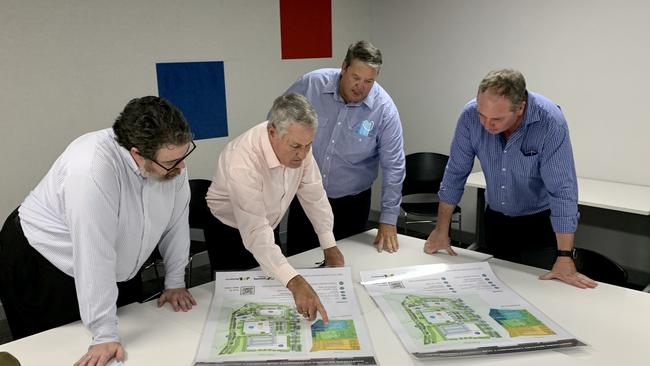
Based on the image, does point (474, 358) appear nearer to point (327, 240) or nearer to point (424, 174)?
point (327, 240)

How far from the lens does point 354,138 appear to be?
269cm

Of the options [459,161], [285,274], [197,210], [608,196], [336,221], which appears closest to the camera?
[285,274]

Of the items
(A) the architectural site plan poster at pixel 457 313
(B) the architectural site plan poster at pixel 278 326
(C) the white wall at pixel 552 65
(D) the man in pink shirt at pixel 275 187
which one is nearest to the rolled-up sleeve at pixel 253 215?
(D) the man in pink shirt at pixel 275 187

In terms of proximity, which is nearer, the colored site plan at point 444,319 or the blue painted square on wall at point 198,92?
the colored site plan at point 444,319

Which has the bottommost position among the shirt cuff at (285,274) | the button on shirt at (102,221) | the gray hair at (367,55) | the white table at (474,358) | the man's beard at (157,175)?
the white table at (474,358)

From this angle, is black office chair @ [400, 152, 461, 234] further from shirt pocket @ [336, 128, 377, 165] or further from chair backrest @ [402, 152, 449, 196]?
shirt pocket @ [336, 128, 377, 165]

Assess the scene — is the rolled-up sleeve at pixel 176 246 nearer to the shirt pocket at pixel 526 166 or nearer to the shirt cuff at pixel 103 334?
the shirt cuff at pixel 103 334

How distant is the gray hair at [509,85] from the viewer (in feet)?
6.28

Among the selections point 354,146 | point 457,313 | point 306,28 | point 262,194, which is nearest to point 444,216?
point 354,146

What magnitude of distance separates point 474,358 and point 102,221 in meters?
1.06

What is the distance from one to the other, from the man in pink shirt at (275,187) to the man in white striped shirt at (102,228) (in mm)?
215

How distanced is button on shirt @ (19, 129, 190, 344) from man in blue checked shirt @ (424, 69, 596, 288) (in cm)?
108

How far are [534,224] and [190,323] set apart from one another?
153 centimetres

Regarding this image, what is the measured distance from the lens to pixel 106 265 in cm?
146
